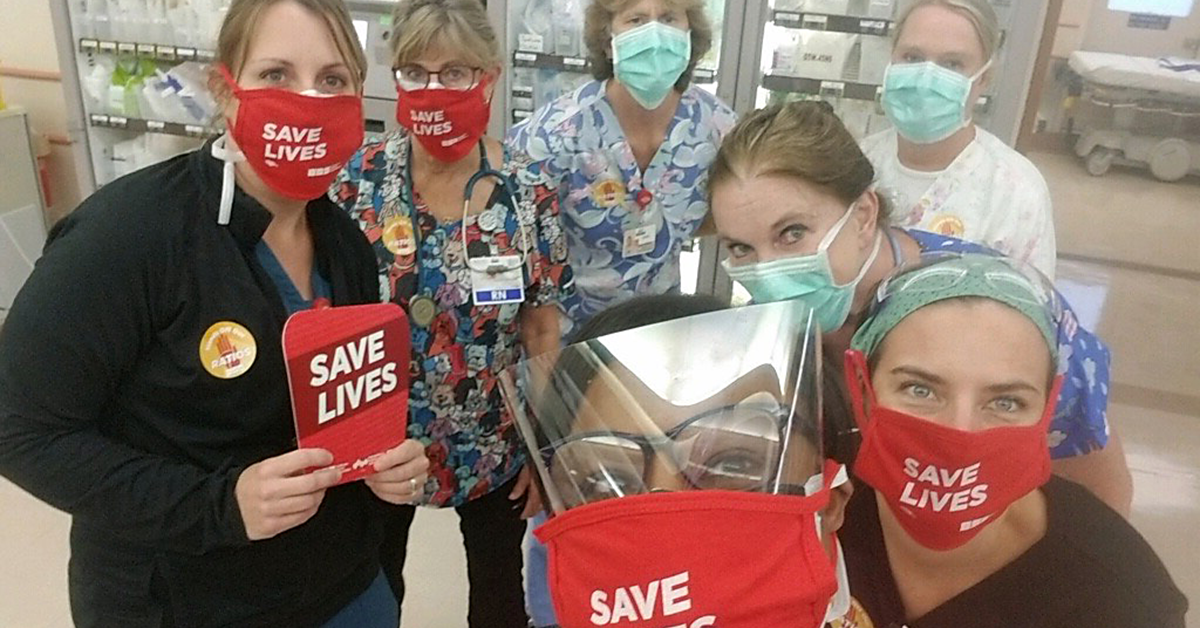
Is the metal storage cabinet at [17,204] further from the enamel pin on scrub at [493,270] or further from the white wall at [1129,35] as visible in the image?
the white wall at [1129,35]

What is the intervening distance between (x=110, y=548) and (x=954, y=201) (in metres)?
1.77

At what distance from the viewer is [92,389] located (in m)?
1.10

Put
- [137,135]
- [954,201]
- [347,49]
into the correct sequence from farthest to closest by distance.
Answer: [137,135] < [954,201] < [347,49]

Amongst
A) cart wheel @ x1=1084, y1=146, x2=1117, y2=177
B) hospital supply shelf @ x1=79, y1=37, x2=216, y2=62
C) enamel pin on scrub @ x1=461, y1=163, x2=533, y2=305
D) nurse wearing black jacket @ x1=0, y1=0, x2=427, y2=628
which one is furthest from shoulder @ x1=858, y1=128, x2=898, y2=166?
cart wheel @ x1=1084, y1=146, x2=1117, y2=177

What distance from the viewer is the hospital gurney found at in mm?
4426

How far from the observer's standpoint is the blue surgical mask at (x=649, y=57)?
7.25ft

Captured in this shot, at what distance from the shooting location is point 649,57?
87.2 inches

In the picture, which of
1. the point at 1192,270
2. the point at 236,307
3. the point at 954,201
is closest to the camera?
the point at 236,307

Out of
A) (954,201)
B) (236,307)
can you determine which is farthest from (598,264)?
(236,307)

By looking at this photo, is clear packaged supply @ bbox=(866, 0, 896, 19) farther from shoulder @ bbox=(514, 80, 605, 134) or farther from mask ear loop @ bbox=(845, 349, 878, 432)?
mask ear loop @ bbox=(845, 349, 878, 432)

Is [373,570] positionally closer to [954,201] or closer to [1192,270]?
[954,201]

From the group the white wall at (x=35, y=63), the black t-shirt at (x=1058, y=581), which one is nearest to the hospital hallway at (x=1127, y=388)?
the black t-shirt at (x=1058, y=581)

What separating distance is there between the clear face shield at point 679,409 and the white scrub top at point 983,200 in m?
1.06

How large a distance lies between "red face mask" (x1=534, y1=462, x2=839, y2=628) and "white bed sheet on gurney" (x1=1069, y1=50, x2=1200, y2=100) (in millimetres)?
4311
